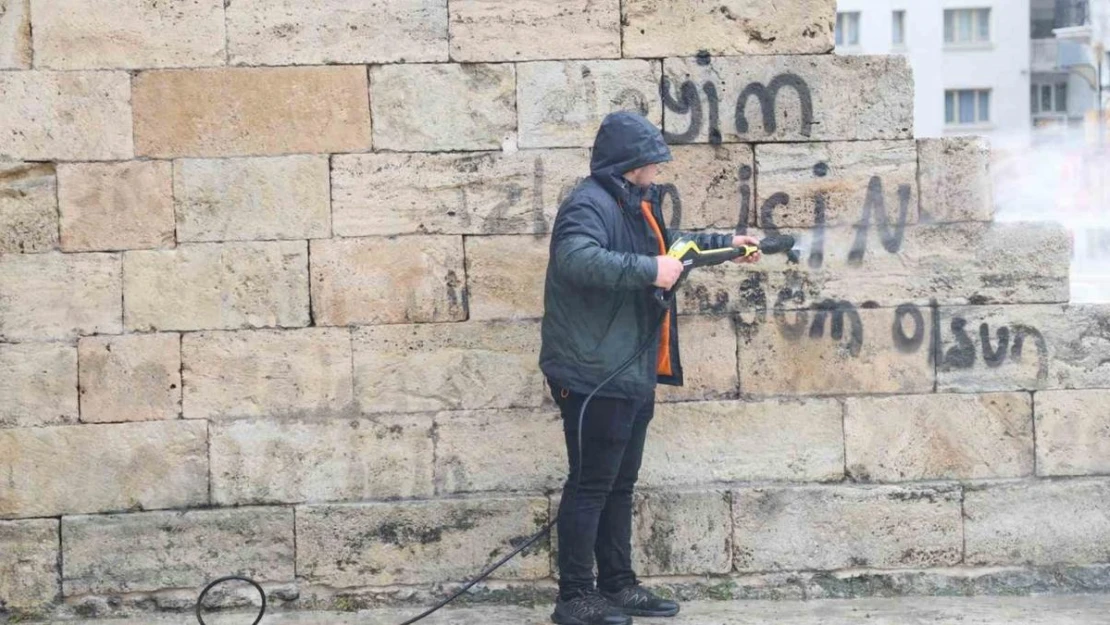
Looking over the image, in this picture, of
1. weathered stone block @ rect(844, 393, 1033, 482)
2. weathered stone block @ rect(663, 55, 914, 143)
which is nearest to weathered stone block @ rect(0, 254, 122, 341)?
weathered stone block @ rect(663, 55, 914, 143)

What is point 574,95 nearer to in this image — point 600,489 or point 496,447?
point 496,447

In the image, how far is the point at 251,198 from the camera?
635 cm

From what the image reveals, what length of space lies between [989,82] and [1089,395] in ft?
134

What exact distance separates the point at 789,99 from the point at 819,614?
228 cm

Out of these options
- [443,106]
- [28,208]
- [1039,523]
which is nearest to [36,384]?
[28,208]

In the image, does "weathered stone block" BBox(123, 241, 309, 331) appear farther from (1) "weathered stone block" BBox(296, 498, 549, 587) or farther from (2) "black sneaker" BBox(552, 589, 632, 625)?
(2) "black sneaker" BBox(552, 589, 632, 625)

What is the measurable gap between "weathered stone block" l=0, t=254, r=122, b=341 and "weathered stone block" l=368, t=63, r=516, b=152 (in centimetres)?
136

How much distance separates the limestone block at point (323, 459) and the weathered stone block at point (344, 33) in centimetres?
162

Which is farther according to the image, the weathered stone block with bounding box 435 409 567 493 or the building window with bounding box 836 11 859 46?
the building window with bounding box 836 11 859 46

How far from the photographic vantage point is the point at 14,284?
6289mm

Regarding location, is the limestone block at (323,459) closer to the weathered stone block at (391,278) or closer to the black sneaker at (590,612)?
the weathered stone block at (391,278)

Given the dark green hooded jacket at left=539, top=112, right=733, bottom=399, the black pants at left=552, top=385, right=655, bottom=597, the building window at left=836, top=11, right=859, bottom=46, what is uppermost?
the building window at left=836, top=11, right=859, bottom=46

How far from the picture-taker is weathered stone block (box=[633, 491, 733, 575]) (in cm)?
635

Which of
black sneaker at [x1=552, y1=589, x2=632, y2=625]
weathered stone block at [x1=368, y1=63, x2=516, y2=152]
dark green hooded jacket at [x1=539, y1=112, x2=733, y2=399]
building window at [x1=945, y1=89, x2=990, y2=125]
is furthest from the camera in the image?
building window at [x1=945, y1=89, x2=990, y2=125]
